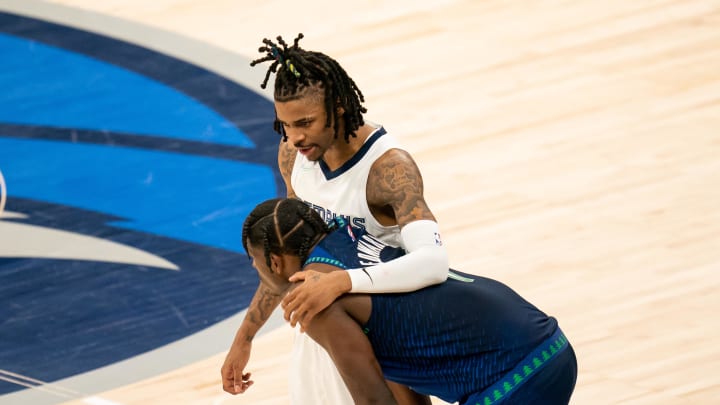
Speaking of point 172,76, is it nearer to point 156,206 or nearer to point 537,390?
point 156,206

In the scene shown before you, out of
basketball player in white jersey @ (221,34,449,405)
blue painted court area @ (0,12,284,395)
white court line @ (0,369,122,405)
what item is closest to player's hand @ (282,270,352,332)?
basketball player in white jersey @ (221,34,449,405)

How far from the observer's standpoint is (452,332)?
316cm

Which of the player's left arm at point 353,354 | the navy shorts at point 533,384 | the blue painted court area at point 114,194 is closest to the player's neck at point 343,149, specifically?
the player's left arm at point 353,354

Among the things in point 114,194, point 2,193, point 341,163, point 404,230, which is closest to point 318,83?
point 341,163

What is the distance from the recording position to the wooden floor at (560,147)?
484cm

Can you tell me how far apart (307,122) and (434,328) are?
2.25 ft

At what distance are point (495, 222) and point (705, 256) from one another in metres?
0.94

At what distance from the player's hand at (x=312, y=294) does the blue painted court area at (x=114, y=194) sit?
2080 mm

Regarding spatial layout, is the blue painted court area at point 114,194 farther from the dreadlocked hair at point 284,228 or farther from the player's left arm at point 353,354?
the player's left arm at point 353,354

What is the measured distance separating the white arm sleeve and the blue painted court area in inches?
82.4

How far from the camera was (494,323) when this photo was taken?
125 inches

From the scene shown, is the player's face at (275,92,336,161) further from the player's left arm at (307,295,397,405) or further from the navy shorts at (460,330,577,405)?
the navy shorts at (460,330,577,405)

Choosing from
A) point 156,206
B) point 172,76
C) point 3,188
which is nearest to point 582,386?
point 156,206

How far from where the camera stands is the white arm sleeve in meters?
3.19
